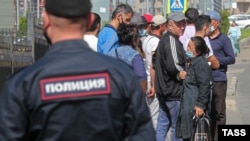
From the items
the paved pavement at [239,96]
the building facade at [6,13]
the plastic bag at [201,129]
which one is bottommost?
the paved pavement at [239,96]

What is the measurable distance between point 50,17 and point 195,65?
654 cm

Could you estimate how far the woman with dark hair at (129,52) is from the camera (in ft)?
28.5

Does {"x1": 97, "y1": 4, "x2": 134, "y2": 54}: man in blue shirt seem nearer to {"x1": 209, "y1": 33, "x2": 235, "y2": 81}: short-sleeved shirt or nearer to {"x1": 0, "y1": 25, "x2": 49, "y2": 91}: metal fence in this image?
{"x1": 209, "y1": 33, "x2": 235, "y2": 81}: short-sleeved shirt

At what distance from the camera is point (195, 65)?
10.3 meters

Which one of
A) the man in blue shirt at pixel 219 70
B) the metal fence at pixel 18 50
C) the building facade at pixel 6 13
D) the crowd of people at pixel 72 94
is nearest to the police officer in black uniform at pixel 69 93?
the crowd of people at pixel 72 94

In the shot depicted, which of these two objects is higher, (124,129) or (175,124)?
(124,129)

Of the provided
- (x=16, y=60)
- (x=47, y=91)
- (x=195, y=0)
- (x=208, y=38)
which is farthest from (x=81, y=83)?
(x=195, y=0)

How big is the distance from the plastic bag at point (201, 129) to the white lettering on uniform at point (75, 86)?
6.54 meters

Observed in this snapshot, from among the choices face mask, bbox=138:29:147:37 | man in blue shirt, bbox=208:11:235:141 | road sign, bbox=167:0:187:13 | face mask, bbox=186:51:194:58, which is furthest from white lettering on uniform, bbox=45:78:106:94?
road sign, bbox=167:0:187:13

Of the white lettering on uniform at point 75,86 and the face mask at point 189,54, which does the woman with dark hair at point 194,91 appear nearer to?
the face mask at point 189,54

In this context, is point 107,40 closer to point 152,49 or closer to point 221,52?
point 152,49

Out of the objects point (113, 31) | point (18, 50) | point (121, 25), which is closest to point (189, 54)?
point (113, 31)

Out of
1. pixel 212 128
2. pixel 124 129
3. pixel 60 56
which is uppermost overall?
pixel 60 56

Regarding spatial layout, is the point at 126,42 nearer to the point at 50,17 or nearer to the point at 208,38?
the point at 208,38
